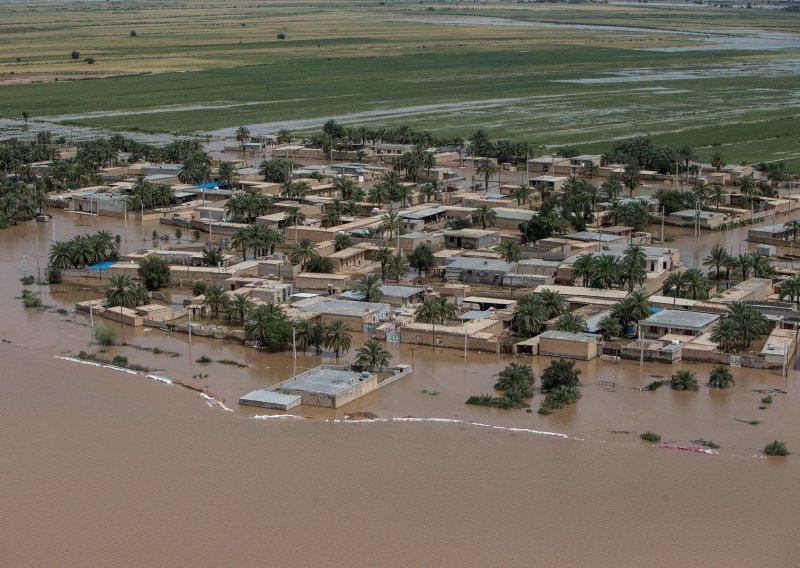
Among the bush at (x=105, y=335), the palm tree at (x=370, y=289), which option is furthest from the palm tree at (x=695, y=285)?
the bush at (x=105, y=335)

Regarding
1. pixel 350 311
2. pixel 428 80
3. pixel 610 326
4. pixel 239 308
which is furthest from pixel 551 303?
pixel 428 80

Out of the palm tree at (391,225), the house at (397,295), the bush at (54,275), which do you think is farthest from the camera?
the palm tree at (391,225)

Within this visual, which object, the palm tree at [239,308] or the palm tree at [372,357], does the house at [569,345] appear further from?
the palm tree at [239,308]

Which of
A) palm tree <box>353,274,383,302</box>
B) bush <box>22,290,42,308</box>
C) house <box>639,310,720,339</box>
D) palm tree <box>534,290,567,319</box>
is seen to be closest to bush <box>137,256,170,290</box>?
bush <box>22,290,42,308</box>

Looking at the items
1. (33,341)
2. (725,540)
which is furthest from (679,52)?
(725,540)

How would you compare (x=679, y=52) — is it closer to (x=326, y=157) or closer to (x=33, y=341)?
(x=326, y=157)
